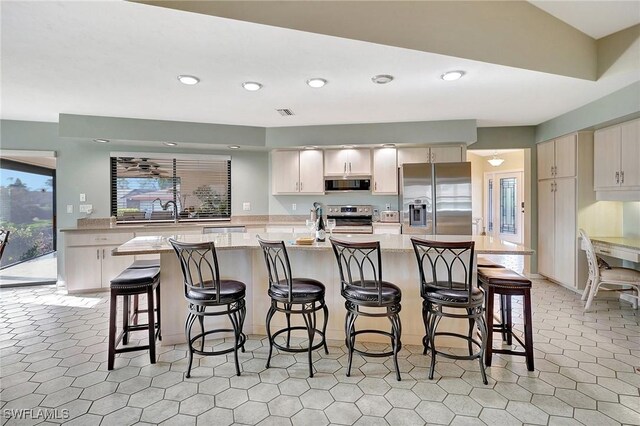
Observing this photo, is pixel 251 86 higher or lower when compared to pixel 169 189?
higher

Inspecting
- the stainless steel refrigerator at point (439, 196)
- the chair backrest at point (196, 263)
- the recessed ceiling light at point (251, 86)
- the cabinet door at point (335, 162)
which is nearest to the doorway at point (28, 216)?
the recessed ceiling light at point (251, 86)

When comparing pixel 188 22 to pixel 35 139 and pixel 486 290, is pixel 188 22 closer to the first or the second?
pixel 486 290

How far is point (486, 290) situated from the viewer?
8.00ft

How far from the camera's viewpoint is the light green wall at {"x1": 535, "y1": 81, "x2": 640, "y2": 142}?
321 cm

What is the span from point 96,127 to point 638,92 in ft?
20.8

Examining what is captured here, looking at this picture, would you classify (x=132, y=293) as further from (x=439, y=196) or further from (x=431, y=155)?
(x=431, y=155)

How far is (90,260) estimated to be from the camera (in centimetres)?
439

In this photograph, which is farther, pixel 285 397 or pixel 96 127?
pixel 96 127

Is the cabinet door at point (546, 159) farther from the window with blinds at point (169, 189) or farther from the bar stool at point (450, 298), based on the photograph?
the window with blinds at point (169, 189)

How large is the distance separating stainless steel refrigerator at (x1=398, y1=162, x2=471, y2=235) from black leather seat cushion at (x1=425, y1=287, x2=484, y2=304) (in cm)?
233

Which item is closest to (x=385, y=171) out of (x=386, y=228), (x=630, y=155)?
(x=386, y=228)

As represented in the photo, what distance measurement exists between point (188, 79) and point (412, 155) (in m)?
3.32

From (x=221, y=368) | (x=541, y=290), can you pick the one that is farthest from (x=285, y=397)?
(x=541, y=290)

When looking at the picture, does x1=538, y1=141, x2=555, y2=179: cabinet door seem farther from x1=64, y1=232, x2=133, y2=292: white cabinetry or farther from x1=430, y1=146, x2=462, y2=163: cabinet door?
x1=64, y1=232, x2=133, y2=292: white cabinetry
